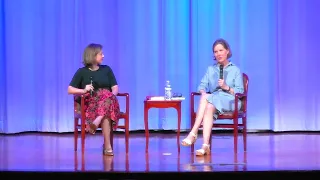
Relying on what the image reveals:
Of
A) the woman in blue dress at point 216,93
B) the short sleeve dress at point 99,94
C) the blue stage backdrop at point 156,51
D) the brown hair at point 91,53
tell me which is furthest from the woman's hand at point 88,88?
the blue stage backdrop at point 156,51

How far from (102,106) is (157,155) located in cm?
64

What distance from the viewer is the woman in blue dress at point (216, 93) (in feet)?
16.3

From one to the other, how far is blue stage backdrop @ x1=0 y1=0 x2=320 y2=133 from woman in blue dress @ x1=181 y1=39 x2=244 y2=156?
1.40 metres

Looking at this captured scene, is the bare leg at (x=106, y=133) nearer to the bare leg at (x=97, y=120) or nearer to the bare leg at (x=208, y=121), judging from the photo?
the bare leg at (x=97, y=120)

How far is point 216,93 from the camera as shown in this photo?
5.12m

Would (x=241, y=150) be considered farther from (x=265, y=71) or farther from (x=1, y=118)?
(x=1, y=118)

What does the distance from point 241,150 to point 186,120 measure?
163 cm

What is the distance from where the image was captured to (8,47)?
658 centimetres

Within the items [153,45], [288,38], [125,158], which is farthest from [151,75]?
[125,158]

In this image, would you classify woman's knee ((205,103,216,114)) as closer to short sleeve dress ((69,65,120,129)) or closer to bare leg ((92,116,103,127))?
short sleeve dress ((69,65,120,129))

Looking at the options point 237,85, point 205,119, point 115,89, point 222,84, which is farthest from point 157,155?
point 237,85

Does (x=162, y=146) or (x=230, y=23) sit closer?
(x=162, y=146)

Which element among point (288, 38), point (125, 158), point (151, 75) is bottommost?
point (125, 158)

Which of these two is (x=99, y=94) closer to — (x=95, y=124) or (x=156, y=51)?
(x=95, y=124)
